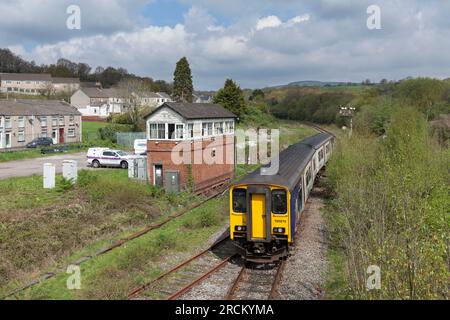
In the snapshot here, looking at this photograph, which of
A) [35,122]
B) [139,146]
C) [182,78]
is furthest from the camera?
[182,78]

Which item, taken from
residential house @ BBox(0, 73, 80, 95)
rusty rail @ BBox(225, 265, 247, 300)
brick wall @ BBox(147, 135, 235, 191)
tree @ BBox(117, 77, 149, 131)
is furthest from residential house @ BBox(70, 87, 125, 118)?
rusty rail @ BBox(225, 265, 247, 300)

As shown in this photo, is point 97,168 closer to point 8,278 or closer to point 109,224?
point 109,224

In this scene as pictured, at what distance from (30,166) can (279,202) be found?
2583cm

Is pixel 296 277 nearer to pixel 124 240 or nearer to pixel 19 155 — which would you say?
pixel 124 240

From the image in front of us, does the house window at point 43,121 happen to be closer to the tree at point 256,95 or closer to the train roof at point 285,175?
the train roof at point 285,175

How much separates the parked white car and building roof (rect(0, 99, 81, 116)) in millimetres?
14153

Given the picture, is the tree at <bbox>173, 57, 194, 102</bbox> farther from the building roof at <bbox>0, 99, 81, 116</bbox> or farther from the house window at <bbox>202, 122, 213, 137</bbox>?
the house window at <bbox>202, 122, 213, 137</bbox>

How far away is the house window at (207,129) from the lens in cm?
3022

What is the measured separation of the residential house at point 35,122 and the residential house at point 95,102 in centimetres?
3674

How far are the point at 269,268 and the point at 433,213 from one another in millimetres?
5244

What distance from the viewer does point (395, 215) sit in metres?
12.9

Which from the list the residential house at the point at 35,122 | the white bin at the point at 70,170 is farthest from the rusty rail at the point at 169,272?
the residential house at the point at 35,122

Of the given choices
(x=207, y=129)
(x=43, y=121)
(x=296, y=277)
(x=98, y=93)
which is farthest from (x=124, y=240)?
(x=98, y=93)

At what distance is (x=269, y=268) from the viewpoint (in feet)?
47.4
